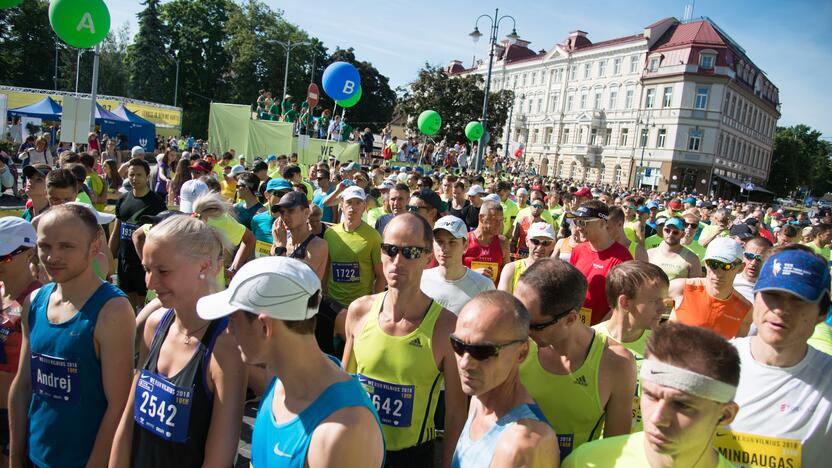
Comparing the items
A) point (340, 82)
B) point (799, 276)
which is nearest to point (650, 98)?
point (340, 82)

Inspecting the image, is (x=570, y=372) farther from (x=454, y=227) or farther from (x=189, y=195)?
(x=189, y=195)

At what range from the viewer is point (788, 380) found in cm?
221

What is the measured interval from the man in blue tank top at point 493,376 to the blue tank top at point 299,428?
379 millimetres

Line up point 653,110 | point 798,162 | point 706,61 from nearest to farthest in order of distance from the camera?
point 706,61
point 653,110
point 798,162

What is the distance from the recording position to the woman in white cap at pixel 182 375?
6.67 feet

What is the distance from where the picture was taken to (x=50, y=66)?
5822cm

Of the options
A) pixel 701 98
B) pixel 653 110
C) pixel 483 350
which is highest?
pixel 701 98

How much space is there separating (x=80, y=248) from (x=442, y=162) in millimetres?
24688

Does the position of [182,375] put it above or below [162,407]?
above

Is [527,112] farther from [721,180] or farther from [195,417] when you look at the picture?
[195,417]

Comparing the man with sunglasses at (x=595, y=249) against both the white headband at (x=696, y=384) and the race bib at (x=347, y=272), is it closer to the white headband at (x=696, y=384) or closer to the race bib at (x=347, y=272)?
the race bib at (x=347, y=272)

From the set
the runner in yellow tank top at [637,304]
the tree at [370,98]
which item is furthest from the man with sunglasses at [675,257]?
the tree at [370,98]

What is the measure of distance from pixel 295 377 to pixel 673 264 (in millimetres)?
5081

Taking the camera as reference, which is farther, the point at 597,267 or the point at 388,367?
the point at 597,267
